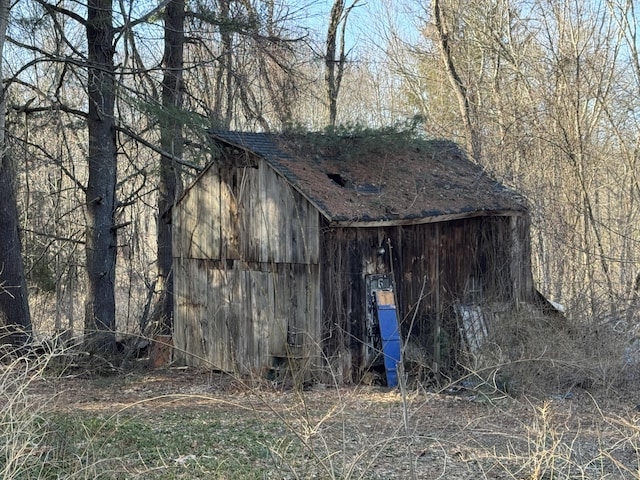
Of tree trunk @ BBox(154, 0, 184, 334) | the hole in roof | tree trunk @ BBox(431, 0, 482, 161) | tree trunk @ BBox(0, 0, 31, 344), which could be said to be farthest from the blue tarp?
tree trunk @ BBox(431, 0, 482, 161)

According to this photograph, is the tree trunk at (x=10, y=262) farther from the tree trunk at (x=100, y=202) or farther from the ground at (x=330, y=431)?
the ground at (x=330, y=431)

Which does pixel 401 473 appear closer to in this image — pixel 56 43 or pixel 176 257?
pixel 176 257

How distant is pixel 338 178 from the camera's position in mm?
12523

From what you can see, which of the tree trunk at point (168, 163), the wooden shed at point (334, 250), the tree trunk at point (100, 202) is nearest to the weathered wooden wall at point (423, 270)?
the wooden shed at point (334, 250)

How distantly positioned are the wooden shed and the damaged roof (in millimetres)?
29

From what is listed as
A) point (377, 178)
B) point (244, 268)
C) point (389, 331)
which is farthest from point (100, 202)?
point (389, 331)

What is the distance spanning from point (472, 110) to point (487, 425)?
13888 millimetres

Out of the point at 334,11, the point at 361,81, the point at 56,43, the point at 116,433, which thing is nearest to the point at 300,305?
the point at 116,433

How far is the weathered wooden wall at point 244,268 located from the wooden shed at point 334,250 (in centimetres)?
2

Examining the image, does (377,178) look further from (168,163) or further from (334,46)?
(334,46)

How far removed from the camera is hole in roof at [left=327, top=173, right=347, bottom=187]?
1239 cm

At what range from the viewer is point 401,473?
23.5 ft

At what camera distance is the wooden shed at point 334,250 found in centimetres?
1146

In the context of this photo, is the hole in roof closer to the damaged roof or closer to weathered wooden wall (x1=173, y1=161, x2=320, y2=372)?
the damaged roof
